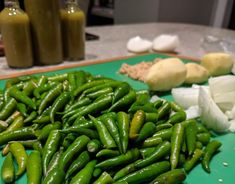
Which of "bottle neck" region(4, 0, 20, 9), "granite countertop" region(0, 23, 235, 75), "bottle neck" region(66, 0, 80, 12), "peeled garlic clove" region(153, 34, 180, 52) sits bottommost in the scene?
"granite countertop" region(0, 23, 235, 75)

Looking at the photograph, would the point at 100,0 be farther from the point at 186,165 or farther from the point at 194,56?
the point at 186,165

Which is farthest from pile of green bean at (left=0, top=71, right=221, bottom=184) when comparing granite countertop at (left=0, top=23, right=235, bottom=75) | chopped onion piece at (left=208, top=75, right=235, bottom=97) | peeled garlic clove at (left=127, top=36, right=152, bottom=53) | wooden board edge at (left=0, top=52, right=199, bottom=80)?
peeled garlic clove at (left=127, top=36, right=152, bottom=53)

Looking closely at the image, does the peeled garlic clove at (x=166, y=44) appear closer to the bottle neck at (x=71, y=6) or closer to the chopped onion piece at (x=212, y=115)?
the bottle neck at (x=71, y=6)

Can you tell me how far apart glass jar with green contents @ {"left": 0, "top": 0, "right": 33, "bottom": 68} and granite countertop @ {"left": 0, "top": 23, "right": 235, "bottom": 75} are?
0.07 m

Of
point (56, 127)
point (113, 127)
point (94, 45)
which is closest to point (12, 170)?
point (56, 127)

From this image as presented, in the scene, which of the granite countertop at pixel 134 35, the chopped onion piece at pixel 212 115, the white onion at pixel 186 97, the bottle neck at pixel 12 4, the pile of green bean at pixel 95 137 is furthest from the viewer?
the granite countertop at pixel 134 35

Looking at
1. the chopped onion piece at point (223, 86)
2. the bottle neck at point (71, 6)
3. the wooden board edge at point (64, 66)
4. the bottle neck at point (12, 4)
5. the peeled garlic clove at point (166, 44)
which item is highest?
the bottle neck at point (12, 4)

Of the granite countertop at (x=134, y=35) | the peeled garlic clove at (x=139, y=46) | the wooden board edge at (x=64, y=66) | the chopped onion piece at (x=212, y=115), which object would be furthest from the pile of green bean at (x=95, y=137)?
the peeled garlic clove at (x=139, y=46)

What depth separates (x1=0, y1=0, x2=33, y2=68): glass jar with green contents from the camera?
120 centimetres

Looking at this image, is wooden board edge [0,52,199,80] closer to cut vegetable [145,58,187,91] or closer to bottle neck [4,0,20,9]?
bottle neck [4,0,20,9]

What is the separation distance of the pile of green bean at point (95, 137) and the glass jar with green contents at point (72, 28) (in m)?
0.50

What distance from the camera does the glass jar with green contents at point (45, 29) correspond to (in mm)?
1232

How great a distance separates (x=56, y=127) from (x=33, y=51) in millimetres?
683

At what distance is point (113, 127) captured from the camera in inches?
28.5
